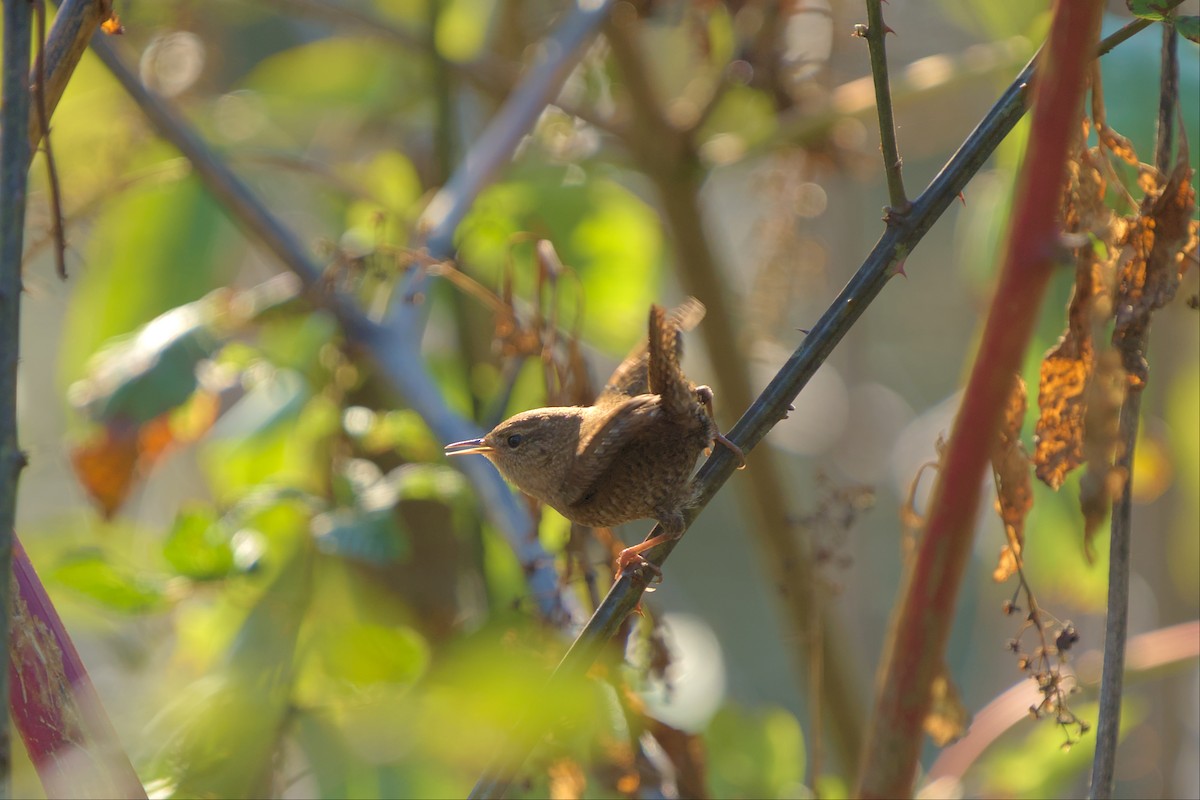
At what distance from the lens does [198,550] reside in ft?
3.84

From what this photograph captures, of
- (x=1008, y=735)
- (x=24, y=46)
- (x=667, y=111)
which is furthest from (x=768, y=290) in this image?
(x=24, y=46)

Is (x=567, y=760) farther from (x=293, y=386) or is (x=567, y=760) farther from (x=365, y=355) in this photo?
(x=293, y=386)

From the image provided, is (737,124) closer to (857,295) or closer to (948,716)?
(948,716)

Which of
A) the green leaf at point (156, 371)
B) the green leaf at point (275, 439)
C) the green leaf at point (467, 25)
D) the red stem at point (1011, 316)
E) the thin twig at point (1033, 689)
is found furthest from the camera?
the green leaf at point (467, 25)

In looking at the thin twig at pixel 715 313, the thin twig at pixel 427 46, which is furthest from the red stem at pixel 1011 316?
the thin twig at pixel 427 46

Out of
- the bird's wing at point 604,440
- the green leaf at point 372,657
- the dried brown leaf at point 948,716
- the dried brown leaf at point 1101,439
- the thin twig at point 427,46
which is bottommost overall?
the dried brown leaf at point 948,716

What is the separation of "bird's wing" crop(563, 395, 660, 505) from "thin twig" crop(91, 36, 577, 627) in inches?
3.6

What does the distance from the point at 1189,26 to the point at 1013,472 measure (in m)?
0.30

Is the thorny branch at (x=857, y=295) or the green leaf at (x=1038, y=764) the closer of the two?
the thorny branch at (x=857, y=295)

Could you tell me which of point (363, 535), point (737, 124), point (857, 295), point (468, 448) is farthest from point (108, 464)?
point (737, 124)

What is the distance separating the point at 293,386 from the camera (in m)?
1.43

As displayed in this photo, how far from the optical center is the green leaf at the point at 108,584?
3.81 feet

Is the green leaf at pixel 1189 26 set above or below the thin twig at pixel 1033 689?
above

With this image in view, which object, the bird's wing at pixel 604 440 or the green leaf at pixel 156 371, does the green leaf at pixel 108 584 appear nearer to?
the green leaf at pixel 156 371
